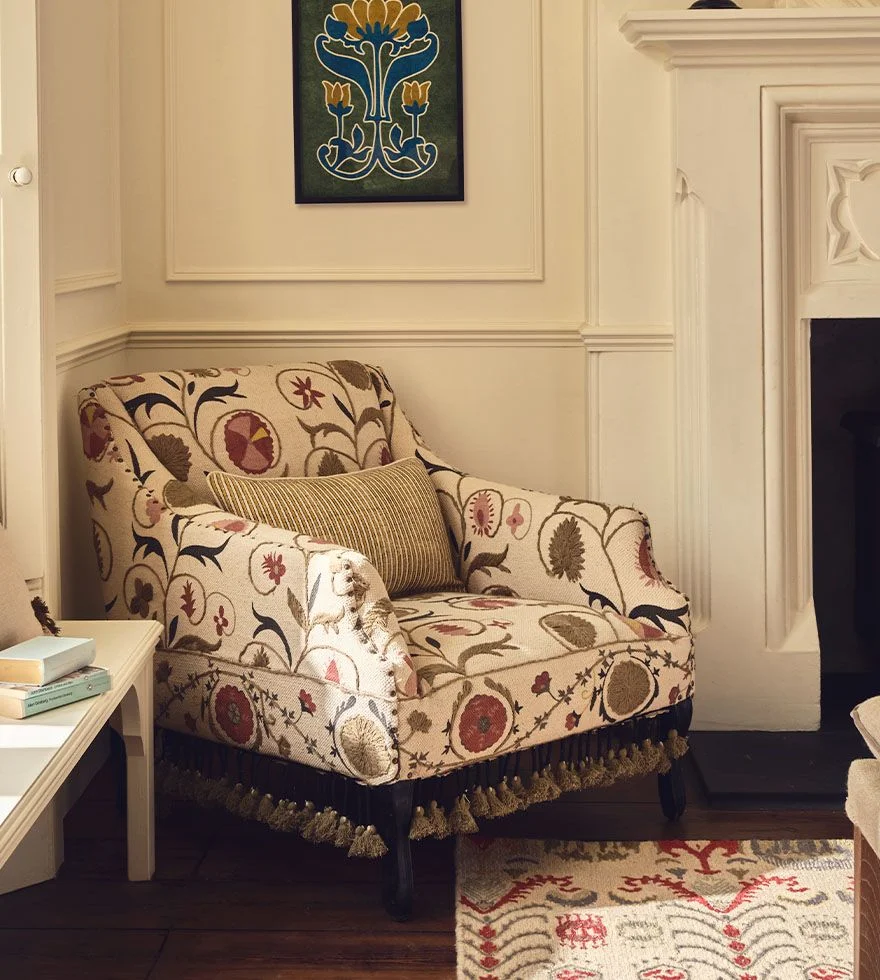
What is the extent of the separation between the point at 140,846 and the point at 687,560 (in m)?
1.49

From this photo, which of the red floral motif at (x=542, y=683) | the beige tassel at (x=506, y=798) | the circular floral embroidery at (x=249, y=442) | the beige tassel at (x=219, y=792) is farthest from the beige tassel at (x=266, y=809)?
the circular floral embroidery at (x=249, y=442)

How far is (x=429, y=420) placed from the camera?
3.32 m

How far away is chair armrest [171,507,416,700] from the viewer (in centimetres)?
219

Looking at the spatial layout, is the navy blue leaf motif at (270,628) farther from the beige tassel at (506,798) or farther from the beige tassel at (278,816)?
the beige tassel at (506,798)

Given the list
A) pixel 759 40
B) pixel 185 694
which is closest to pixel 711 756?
pixel 185 694

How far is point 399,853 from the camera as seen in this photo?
2211mm

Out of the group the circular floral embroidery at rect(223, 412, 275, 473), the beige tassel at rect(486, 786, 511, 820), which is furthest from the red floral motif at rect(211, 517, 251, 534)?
the beige tassel at rect(486, 786, 511, 820)

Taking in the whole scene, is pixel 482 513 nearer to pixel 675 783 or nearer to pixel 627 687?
pixel 627 687

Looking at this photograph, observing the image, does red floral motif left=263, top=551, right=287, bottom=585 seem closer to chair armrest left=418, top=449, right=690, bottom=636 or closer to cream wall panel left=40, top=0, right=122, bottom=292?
chair armrest left=418, top=449, right=690, bottom=636

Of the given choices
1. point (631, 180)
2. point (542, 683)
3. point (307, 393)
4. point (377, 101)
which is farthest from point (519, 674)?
point (377, 101)

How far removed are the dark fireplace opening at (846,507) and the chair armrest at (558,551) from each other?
3.16ft

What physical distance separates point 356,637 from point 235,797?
1.56 ft

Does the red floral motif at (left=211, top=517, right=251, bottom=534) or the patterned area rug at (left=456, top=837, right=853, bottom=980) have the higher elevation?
the red floral motif at (left=211, top=517, right=251, bottom=534)

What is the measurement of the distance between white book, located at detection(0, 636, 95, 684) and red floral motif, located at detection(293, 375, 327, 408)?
1.02 m
